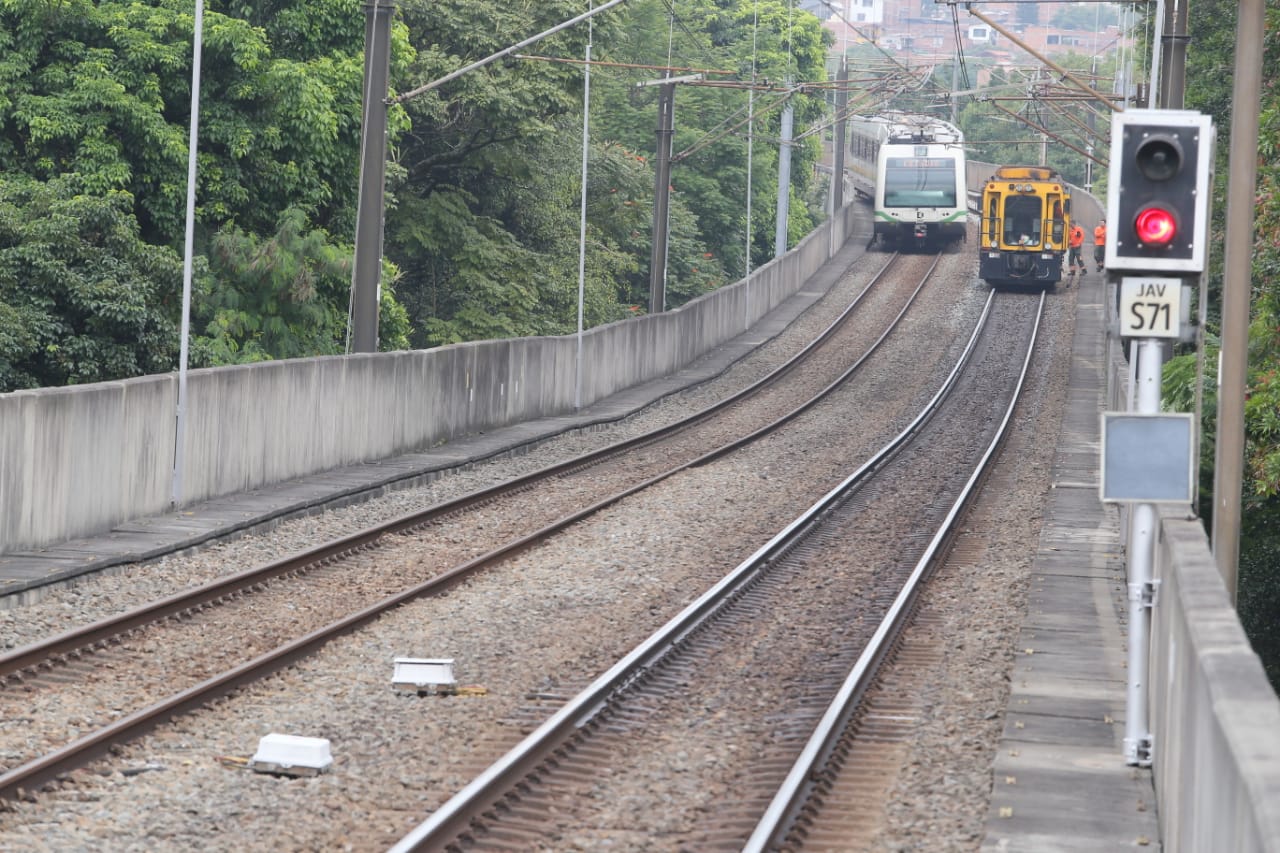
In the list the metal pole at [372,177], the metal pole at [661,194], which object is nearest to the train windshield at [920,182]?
the metal pole at [661,194]

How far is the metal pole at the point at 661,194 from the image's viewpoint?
41.1 metres

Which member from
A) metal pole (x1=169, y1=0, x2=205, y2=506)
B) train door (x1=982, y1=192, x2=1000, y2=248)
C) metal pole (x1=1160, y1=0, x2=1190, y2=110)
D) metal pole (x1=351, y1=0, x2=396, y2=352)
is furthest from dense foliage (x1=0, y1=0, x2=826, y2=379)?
train door (x1=982, y1=192, x2=1000, y2=248)

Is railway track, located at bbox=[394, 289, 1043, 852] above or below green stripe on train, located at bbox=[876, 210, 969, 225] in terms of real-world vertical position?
below

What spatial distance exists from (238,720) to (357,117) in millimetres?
22004

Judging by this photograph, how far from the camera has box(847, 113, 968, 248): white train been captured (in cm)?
6106

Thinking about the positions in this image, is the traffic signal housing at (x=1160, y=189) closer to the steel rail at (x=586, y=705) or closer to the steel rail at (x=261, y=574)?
the steel rail at (x=586, y=705)

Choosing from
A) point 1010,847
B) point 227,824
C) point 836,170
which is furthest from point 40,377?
point 836,170

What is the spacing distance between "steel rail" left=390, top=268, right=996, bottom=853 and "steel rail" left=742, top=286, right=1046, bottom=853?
143 centimetres

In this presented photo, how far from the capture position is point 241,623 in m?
14.3

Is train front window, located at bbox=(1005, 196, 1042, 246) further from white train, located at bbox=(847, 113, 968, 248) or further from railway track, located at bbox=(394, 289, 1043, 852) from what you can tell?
railway track, located at bbox=(394, 289, 1043, 852)

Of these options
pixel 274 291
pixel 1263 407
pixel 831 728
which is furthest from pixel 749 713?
pixel 274 291

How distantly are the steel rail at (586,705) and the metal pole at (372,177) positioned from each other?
280 inches

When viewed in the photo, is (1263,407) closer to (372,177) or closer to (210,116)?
(372,177)

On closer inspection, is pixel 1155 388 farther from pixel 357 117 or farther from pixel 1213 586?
pixel 357 117
